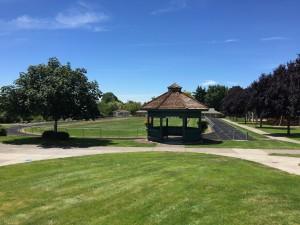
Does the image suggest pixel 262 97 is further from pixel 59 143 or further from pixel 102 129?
pixel 59 143

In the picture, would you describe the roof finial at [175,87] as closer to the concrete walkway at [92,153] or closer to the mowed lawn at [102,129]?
the mowed lawn at [102,129]

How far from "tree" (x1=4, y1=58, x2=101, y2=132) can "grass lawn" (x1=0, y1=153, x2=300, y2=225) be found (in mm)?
17515

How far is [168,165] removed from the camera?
17250mm

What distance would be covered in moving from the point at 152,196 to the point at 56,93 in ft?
79.8

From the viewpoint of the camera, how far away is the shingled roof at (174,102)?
3669 centimetres

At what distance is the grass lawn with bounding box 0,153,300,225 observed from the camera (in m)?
9.42

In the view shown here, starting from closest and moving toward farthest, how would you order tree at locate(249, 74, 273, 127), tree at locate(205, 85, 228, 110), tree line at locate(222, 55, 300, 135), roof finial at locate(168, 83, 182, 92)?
roof finial at locate(168, 83, 182, 92) < tree line at locate(222, 55, 300, 135) < tree at locate(249, 74, 273, 127) < tree at locate(205, 85, 228, 110)

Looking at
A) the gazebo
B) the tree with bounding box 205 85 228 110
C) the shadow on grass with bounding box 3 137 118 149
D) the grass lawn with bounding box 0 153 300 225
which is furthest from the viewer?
the tree with bounding box 205 85 228 110

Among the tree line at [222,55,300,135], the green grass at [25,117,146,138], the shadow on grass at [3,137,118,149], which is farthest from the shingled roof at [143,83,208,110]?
the tree line at [222,55,300,135]

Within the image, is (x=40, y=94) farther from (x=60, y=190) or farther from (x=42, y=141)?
(x=60, y=190)

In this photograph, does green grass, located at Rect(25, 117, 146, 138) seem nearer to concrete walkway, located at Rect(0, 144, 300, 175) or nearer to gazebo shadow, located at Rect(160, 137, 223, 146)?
gazebo shadow, located at Rect(160, 137, 223, 146)

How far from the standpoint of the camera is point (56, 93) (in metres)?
34.2

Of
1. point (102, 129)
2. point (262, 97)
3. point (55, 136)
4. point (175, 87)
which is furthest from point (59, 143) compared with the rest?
point (262, 97)

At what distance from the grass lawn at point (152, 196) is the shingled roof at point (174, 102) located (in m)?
19.6
